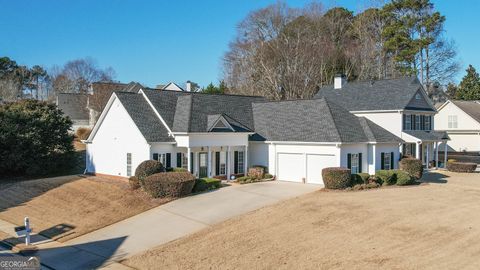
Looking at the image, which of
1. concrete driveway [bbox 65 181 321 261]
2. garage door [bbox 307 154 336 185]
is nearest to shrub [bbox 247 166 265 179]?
garage door [bbox 307 154 336 185]

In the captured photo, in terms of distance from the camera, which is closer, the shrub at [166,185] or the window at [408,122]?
the shrub at [166,185]

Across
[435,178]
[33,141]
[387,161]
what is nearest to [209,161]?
[387,161]

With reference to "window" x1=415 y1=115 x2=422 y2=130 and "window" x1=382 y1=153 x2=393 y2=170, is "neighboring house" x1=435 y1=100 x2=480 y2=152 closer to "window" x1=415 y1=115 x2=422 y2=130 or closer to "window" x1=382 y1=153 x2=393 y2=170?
"window" x1=415 y1=115 x2=422 y2=130

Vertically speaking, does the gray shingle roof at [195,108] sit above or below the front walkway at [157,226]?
above

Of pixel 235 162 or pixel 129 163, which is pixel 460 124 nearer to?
pixel 235 162

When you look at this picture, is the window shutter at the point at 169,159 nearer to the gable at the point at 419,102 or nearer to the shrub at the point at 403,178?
the shrub at the point at 403,178

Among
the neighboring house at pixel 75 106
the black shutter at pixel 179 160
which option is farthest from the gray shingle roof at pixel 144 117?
the neighboring house at pixel 75 106
